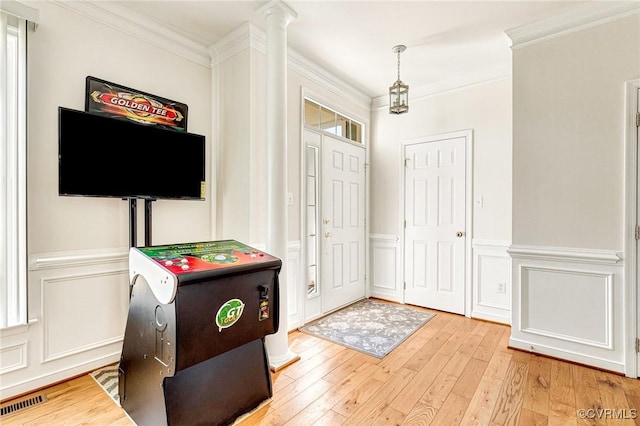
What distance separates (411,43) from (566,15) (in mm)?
1169

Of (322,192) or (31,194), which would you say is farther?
(322,192)

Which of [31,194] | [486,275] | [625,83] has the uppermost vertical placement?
[625,83]

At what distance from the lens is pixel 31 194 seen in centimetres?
203

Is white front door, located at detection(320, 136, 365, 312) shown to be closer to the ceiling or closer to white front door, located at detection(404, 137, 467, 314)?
white front door, located at detection(404, 137, 467, 314)

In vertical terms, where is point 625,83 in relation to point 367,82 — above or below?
below

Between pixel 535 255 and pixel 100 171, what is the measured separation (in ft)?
11.1

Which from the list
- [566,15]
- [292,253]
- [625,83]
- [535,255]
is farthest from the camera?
[292,253]

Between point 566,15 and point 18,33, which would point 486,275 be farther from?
→ point 18,33

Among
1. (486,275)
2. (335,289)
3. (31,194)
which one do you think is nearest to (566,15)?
(486,275)

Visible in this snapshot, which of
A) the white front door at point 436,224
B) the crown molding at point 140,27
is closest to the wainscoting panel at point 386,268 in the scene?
the white front door at point 436,224

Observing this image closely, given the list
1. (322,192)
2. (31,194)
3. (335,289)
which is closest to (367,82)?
(322,192)

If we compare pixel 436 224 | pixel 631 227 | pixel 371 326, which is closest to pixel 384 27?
pixel 436 224

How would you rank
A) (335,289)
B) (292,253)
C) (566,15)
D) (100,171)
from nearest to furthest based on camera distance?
1. (100,171)
2. (566,15)
3. (292,253)
4. (335,289)

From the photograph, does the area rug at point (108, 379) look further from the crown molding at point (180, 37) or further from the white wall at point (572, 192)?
the white wall at point (572, 192)
